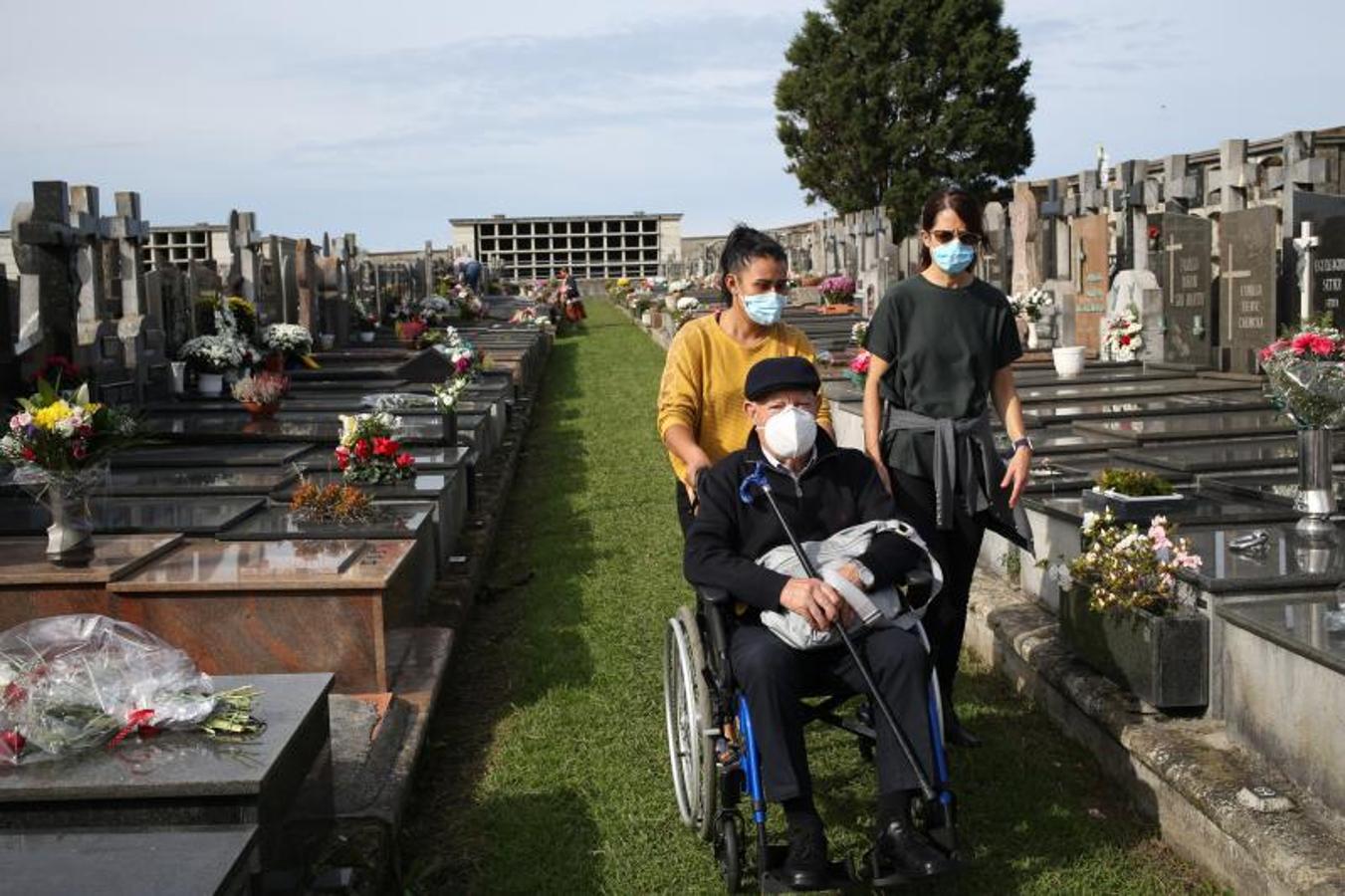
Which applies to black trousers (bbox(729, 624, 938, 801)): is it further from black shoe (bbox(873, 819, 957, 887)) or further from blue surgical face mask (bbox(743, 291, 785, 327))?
blue surgical face mask (bbox(743, 291, 785, 327))

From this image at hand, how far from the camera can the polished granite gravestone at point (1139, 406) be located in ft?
27.8

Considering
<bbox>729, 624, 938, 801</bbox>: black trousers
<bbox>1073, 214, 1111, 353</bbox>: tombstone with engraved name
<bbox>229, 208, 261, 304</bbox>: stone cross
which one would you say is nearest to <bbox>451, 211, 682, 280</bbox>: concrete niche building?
<bbox>229, 208, 261, 304</bbox>: stone cross

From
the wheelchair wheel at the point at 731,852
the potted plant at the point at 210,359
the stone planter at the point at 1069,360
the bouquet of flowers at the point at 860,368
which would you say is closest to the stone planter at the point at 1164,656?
the wheelchair wheel at the point at 731,852

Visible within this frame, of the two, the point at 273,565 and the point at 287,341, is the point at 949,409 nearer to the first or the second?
the point at 273,565

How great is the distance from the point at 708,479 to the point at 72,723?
158cm

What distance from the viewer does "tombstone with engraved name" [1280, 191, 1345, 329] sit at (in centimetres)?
1038

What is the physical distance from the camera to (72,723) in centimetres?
293

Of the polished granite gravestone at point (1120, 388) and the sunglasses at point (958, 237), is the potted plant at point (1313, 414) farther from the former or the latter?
the polished granite gravestone at point (1120, 388)

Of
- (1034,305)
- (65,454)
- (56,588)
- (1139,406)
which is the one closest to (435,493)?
(65,454)

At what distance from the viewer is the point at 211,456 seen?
8.05 meters

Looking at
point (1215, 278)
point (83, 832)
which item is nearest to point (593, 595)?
point (83, 832)

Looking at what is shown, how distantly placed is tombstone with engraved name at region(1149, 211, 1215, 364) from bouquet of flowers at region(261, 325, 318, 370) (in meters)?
8.07

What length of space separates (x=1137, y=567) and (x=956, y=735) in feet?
2.47

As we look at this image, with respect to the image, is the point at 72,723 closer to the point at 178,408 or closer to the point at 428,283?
the point at 178,408
